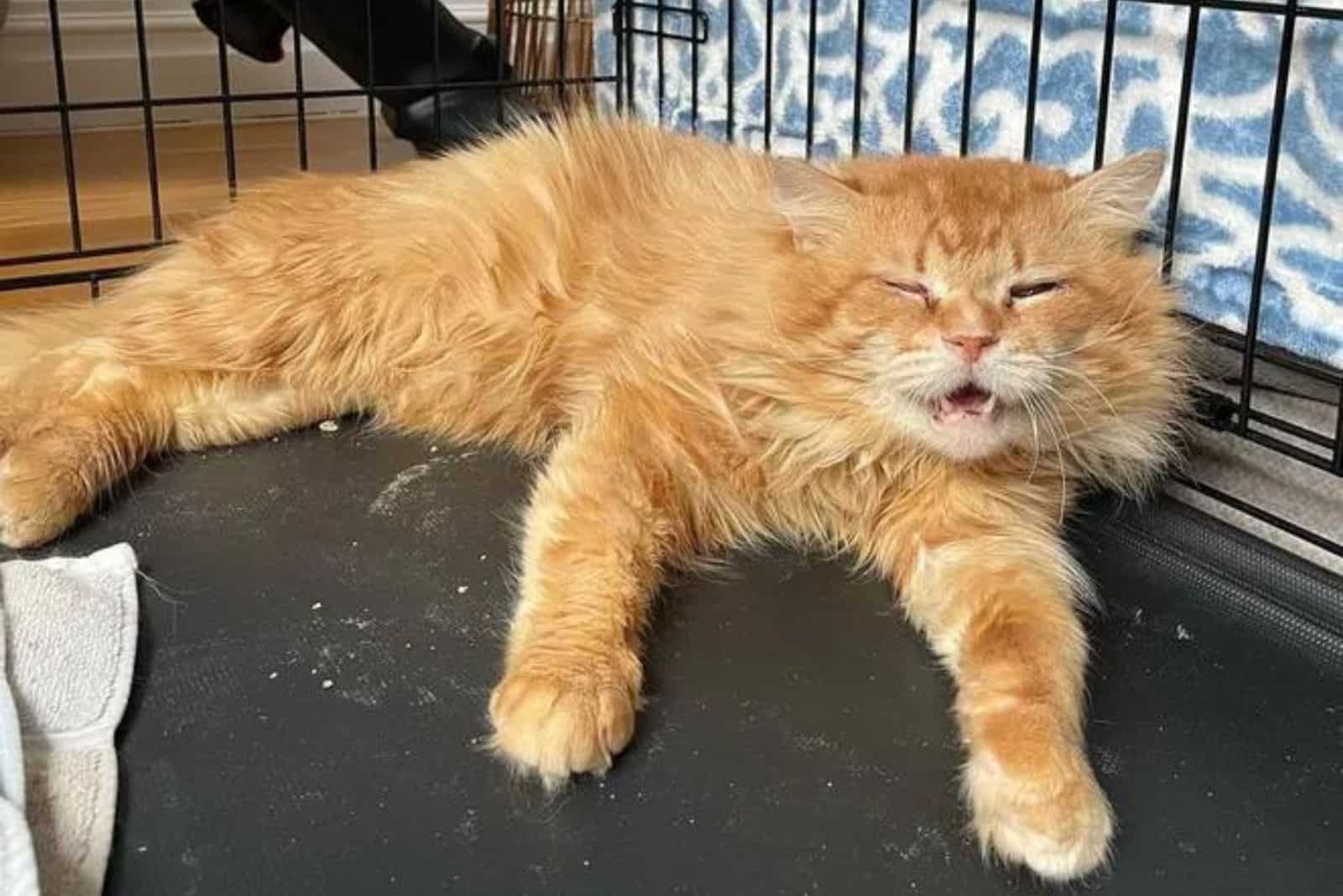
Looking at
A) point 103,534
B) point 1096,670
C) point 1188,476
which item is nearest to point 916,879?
point 1096,670

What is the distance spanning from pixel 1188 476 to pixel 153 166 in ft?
4.97

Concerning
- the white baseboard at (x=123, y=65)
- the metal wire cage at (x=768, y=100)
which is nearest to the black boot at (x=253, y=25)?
the metal wire cage at (x=768, y=100)

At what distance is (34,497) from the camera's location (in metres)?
1.35

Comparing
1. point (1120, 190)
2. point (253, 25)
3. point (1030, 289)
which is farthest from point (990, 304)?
point (253, 25)

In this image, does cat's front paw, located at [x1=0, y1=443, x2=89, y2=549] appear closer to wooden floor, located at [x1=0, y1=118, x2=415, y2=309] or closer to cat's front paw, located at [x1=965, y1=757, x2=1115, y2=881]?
wooden floor, located at [x1=0, y1=118, x2=415, y2=309]

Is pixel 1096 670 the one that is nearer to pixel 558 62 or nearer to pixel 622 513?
pixel 622 513

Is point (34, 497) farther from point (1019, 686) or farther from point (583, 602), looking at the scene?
point (1019, 686)

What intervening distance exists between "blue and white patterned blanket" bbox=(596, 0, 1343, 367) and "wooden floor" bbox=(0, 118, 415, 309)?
100 centimetres

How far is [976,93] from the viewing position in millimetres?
1717

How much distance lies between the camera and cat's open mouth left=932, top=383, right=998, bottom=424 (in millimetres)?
1224

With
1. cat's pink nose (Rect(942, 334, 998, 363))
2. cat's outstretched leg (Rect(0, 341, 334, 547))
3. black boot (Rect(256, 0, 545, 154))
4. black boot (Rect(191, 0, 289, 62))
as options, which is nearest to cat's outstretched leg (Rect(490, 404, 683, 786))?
cat's pink nose (Rect(942, 334, 998, 363))

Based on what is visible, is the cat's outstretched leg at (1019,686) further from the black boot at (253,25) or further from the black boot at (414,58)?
the black boot at (253,25)

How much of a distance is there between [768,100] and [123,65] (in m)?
2.58

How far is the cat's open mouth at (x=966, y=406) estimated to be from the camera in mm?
1224
